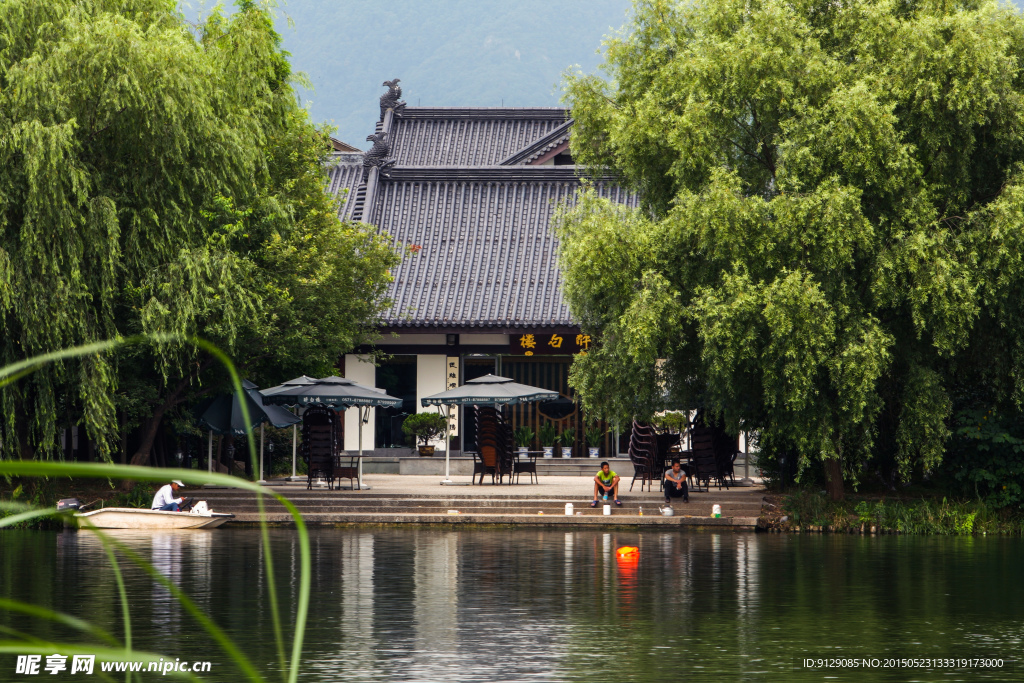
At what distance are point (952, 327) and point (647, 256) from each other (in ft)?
17.2

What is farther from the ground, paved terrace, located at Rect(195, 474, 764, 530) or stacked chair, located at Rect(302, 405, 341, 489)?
stacked chair, located at Rect(302, 405, 341, 489)

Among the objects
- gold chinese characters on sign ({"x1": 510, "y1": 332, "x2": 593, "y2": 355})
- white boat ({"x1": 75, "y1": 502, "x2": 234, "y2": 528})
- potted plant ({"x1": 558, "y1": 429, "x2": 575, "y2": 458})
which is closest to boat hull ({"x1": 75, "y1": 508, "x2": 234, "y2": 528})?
white boat ({"x1": 75, "y1": 502, "x2": 234, "y2": 528})

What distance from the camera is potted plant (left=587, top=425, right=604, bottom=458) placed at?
33844mm

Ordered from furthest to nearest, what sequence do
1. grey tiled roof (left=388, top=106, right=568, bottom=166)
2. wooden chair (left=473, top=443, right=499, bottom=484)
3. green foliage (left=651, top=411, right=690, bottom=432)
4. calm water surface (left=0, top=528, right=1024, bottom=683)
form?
1. grey tiled roof (left=388, top=106, right=568, bottom=166)
2. green foliage (left=651, top=411, right=690, bottom=432)
3. wooden chair (left=473, top=443, right=499, bottom=484)
4. calm water surface (left=0, top=528, right=1024, bottom=683)

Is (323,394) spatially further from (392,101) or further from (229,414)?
(392,101)

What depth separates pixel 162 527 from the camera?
21266mm

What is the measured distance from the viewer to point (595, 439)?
33844 mm

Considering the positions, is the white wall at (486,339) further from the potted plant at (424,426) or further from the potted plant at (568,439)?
the potted plant at (568,439)

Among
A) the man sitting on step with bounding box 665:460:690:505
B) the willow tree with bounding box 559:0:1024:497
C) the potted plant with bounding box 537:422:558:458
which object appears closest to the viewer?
the willow tree with bounding box 559:0:1024:497

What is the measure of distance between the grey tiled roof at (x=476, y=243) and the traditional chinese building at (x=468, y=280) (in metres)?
0.03

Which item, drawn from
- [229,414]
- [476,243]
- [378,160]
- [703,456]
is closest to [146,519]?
[229,414]

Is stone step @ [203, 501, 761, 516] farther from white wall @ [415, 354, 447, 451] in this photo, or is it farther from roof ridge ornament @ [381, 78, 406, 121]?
roof ridge ornament @ [381, 78, 406, 121]

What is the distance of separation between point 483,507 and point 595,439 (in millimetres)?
10655

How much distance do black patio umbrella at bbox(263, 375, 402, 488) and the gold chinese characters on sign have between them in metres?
8.18
